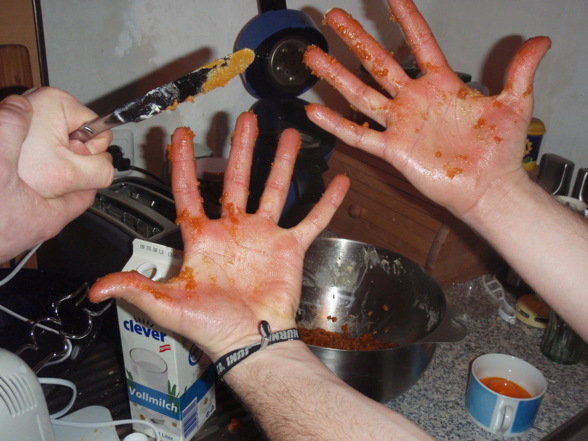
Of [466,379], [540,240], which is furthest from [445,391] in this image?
[540,240]

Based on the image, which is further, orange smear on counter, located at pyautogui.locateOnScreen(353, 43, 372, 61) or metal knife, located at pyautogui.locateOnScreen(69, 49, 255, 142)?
orange smear on counter, located at pyautogui.locateOnScreen(353, 43, 372, 61)

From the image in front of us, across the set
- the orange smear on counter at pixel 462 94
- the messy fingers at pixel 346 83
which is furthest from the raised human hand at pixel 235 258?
the orange smear on counter at pixel 462 94

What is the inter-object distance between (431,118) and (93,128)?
0.50m

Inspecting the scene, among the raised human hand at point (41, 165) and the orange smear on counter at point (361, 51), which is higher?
the orange smear on counter at point (361, 51)

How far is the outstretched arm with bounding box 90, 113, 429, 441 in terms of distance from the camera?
70cm

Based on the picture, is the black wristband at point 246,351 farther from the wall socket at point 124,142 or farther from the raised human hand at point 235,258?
the wall socket at point 124,142

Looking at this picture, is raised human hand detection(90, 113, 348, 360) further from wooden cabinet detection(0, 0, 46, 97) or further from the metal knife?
wooden cabinet detection(0, 0, 46, 97)

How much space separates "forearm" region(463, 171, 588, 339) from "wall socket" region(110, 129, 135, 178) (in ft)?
2.69

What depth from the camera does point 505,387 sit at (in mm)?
1033

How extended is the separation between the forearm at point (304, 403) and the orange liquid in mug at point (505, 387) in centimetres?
39

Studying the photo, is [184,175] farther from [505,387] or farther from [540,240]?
[505,387]

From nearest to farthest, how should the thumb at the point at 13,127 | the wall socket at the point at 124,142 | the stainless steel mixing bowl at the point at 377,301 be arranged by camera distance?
the thumb at the point at 13,127, the stainless steel mixing bowl at the point at 377,301, the wall socket at the point at 124,142

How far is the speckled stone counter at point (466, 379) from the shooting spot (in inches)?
40.3

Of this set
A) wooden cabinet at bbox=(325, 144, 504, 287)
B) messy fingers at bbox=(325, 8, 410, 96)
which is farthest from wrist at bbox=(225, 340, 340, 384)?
wooden cabinet at bbox=(325, 144, 504, 287)
